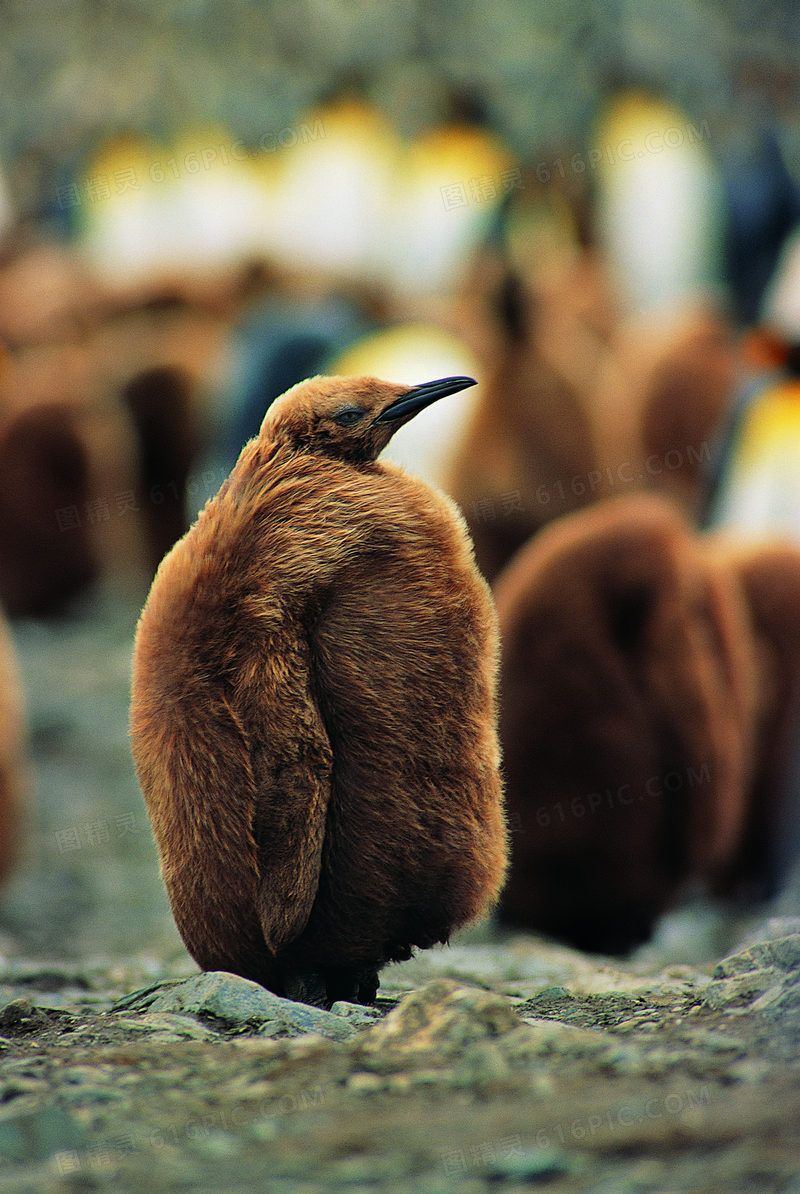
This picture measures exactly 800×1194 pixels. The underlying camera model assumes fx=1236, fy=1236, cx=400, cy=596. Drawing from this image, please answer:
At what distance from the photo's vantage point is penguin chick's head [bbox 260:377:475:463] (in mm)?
779

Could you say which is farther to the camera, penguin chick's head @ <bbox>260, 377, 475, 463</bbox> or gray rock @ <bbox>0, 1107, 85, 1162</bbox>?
penguin chick's head @ <bbox>260, 377, 475, 463</bbox>

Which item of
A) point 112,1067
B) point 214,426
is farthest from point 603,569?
point 214,426

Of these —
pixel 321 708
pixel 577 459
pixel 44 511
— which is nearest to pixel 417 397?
pixel 321 708

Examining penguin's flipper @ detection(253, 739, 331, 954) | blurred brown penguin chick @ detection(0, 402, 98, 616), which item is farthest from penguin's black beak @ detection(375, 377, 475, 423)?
blurred brown penguin chick @ detection(0, 402, 98, 616)

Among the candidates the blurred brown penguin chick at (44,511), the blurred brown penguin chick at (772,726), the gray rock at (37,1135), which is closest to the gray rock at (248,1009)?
the gray rock at (37,1135)

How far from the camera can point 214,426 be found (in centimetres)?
203

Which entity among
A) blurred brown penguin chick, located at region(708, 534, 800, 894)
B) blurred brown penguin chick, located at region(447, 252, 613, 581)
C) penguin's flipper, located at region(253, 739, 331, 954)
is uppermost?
blurred brown penguin chick, located at region(447, 252, 613, 581)

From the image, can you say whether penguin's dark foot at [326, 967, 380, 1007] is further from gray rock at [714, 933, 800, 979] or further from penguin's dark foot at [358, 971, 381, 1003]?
gray rock at [714, 933, 800, 979]

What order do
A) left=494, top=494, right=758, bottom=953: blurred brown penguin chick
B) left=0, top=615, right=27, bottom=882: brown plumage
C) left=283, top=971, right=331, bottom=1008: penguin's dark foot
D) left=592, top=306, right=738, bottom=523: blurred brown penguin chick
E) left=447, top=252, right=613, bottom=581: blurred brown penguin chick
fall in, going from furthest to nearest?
left=592, top=306, right=738, bottom=523: blurred brown penguin chick → left=447, top=252, right=613, bottom=581: blurred brown penguin chick → left=0, top=615, right=27, bottom=882: brown plumage → left=494, top=494, right=758, bottom=953: blurred brown penguin chick → left=283, top=971, right=331, bottom=1008: penguin's dark foot

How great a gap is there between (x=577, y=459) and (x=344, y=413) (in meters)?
1.36

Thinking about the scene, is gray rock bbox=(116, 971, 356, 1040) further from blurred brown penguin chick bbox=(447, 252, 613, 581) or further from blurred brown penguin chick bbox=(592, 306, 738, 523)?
blurred brown penguin chick bbox=(592, 306, 738, 523)

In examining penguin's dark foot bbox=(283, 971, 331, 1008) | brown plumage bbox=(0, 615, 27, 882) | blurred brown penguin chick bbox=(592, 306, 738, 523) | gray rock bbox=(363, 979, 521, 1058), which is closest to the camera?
gray rock bbox=(363, 979, 521, 1058)

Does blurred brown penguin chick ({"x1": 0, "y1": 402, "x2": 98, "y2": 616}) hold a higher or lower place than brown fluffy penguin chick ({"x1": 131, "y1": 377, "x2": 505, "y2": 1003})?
higher

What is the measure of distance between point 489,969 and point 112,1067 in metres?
0.40
